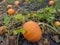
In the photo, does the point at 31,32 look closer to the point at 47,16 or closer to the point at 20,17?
the point at 20,17

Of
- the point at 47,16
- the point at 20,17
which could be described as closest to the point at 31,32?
the point at 20,17

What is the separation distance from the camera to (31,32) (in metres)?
1.95

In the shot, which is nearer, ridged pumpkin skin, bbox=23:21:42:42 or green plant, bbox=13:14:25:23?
ridged pumpkin skin, bbox=23:21:42:42

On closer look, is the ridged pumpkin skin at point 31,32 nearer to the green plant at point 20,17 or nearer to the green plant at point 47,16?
the green plant at point 20,17

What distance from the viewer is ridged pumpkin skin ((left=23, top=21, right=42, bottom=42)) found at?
196 cm

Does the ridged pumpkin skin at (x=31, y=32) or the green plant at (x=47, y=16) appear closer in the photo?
the ridged pumpkin skin at (x=31, y=32)

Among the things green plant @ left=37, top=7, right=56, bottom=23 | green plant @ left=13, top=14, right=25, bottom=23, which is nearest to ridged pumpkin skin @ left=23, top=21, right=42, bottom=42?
green plant @ left=13, top=14, right=25, bottom=23

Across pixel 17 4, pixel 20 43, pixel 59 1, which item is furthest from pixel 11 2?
pixel 20 43

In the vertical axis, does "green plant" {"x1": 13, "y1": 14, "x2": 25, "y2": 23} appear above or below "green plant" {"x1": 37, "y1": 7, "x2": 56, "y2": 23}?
above

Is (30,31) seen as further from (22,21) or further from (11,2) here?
(11,2)

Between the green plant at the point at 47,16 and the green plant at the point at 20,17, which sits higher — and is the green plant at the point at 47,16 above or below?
below

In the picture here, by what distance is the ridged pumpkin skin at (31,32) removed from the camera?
6.42 feet

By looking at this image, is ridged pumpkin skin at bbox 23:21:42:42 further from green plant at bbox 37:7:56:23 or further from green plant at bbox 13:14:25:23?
green plant at bbox 37:7:56:23

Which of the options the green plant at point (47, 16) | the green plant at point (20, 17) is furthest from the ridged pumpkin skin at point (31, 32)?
the green plant at point (47, 16)
